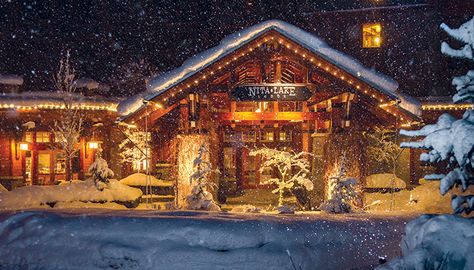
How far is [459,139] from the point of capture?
4.56 meters

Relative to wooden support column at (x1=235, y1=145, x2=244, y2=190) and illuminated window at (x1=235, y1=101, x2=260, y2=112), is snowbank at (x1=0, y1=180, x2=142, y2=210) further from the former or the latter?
illuminated window at (x1=235, y1=101, x2=260, y2=112)

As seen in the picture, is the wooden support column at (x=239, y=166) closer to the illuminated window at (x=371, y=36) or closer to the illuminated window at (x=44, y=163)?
the illuminated window at (x=371, y=36)

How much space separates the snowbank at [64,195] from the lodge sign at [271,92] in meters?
7.46

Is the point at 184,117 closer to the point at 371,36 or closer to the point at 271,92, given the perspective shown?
the point at 271,92

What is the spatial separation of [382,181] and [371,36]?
27.9 feet

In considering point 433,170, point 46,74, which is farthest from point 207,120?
point 46,74

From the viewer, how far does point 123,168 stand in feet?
80.2

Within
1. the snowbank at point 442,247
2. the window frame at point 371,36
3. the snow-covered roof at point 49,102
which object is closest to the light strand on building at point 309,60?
the snowbank at point 442,247

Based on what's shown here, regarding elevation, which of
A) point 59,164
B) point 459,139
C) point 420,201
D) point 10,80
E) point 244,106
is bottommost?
point 420,201

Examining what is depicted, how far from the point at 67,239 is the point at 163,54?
1049 inches

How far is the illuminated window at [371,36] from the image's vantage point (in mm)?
22219

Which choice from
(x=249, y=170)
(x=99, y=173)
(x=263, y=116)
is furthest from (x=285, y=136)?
(x=99, y=173)

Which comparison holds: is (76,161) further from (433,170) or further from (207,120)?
(433,170)

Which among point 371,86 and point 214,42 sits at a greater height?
point 214,42
